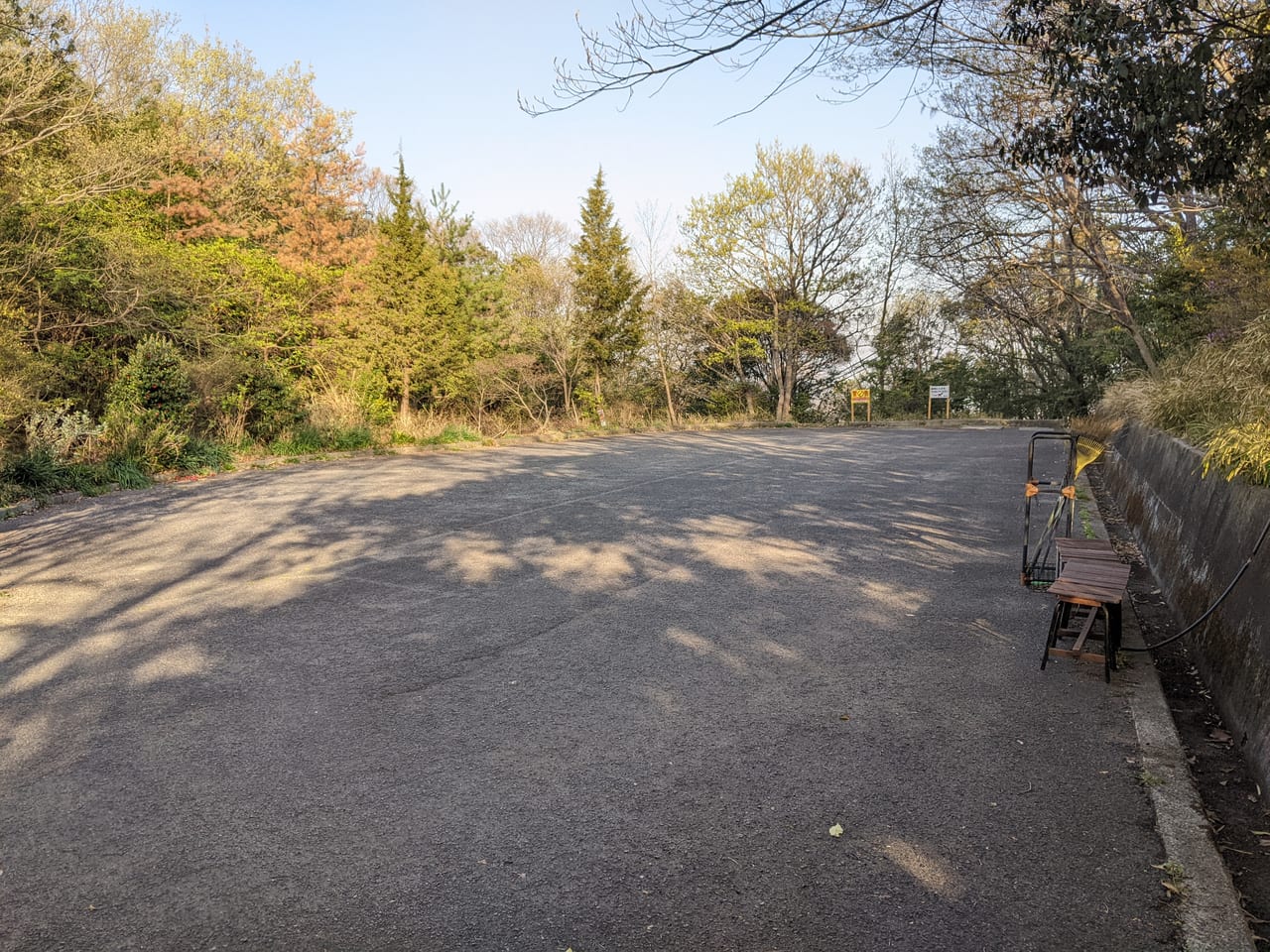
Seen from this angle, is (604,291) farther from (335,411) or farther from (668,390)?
(335,411)

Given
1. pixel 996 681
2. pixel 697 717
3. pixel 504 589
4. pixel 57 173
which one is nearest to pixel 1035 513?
pixel 996 681

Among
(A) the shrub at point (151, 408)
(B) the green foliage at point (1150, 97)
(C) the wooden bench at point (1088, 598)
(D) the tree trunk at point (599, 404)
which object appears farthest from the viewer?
(D) the tree trunk at point (599, 404)

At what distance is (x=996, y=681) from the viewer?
4613mm

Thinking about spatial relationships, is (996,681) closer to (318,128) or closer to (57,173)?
(57,173)

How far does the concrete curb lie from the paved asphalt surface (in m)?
0.08

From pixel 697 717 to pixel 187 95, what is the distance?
1163 inches

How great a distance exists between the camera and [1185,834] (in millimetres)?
3070

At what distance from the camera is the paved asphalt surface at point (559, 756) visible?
2.66 m

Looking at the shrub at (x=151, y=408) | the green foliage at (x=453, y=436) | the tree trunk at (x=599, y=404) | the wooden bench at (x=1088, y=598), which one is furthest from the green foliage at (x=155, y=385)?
the tree trunk at (x=599, y=404)

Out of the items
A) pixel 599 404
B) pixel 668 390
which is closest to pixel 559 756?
pixel 599 404

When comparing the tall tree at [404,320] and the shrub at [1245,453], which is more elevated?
the tall tree at [404,320]

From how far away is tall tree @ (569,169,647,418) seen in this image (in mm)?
32375

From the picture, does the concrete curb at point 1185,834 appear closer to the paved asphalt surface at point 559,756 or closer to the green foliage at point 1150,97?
the paved asphalt surface at point 559,756

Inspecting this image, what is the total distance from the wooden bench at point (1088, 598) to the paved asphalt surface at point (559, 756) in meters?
0.17
